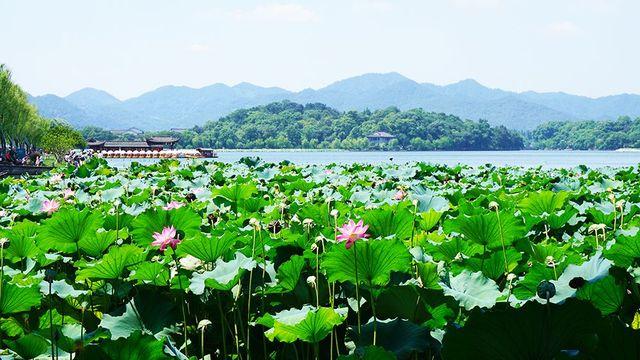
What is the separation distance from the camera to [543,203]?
348 cm

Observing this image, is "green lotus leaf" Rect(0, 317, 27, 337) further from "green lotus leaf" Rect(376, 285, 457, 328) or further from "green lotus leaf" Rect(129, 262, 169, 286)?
"green lotus leaf" Rect(376, 285, 457, 328)

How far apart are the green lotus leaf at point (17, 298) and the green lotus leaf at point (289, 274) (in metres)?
0.66

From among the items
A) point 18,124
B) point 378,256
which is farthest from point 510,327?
point 18,124

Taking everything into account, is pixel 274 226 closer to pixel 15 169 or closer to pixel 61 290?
pixel 61 290

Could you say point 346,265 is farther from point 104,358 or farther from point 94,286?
point 94,286

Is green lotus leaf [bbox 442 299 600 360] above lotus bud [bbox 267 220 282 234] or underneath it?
above

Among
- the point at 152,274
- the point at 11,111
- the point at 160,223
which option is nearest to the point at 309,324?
the point at 152,274

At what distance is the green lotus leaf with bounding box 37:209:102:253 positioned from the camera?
2.38m

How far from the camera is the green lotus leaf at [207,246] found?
2.03 m

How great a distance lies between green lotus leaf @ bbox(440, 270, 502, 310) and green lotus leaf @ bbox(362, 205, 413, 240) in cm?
53

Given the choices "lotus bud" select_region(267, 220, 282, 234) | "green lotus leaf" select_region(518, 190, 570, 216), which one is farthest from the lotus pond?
"green lotus leaf" select_region(518, 190, 570, 216)

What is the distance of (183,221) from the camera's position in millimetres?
2533

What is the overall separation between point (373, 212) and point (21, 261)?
133 cm

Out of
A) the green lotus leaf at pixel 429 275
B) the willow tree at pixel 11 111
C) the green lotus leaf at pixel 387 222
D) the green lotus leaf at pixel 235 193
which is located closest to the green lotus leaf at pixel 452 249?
the green lotus leaf at pixel 387 222
